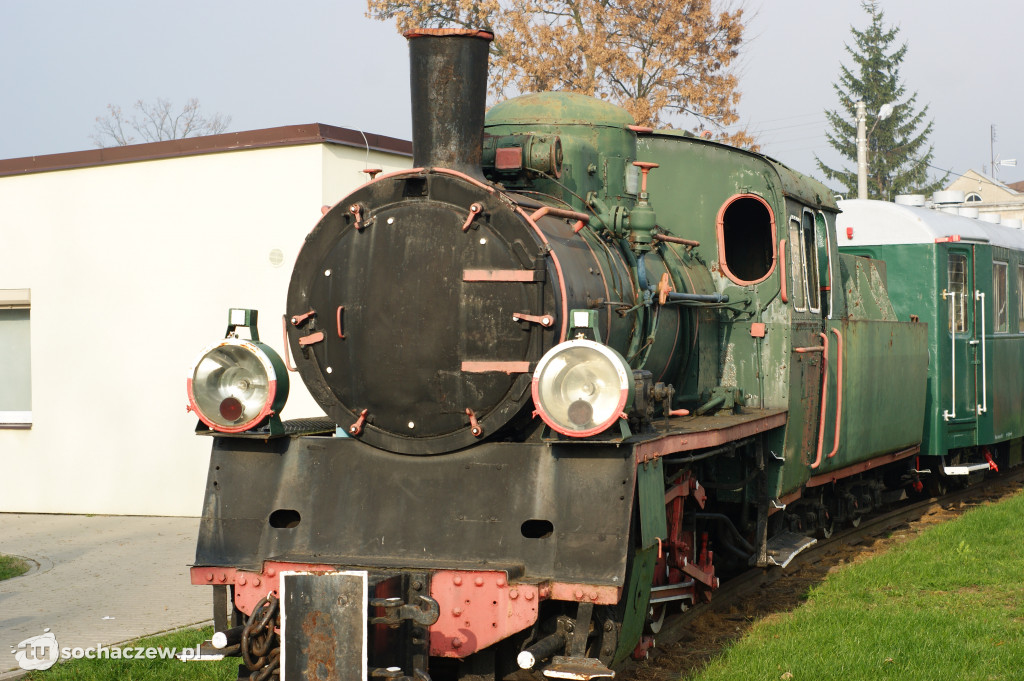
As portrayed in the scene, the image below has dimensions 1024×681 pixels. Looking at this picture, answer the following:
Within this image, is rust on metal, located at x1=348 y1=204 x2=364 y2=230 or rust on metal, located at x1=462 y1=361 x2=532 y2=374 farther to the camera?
rust on metal, located at x1=348 y1=204 x2=364 y2=230

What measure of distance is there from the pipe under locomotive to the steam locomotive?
1cm

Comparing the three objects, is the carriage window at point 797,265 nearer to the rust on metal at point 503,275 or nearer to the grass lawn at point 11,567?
the rust on metal at point 503,275

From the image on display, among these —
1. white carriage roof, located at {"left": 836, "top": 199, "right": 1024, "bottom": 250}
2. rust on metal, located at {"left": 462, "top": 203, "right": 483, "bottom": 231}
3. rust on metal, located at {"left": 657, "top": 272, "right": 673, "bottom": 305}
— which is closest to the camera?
rust on metal, located at {"left": 462, "top": 203, "right": 483, "bottom": 231}

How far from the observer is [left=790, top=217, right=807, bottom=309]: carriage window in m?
7.59

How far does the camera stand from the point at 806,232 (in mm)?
8102

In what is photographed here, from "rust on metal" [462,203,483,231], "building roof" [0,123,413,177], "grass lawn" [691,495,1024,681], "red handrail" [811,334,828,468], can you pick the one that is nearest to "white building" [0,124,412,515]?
"building roof" [0,123,413,177]

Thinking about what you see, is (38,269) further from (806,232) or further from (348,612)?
(348,612)

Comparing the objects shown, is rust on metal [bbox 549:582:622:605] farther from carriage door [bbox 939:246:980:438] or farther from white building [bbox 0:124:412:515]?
carriage door [bbox 939:246:980:438]

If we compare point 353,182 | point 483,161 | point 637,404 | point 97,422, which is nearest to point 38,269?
point 97,422

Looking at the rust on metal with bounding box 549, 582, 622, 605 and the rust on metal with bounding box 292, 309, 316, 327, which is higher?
the rust on metal with bounding box 292, 309, 316, 327

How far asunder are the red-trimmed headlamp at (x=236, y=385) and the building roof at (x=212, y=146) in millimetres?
5505

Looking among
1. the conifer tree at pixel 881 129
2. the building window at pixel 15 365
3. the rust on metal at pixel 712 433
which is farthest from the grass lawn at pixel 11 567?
the conifer tree at pixel 881 129

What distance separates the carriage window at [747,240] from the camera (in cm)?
800

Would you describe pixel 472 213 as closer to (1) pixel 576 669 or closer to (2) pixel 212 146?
(1) pixel 576 669
